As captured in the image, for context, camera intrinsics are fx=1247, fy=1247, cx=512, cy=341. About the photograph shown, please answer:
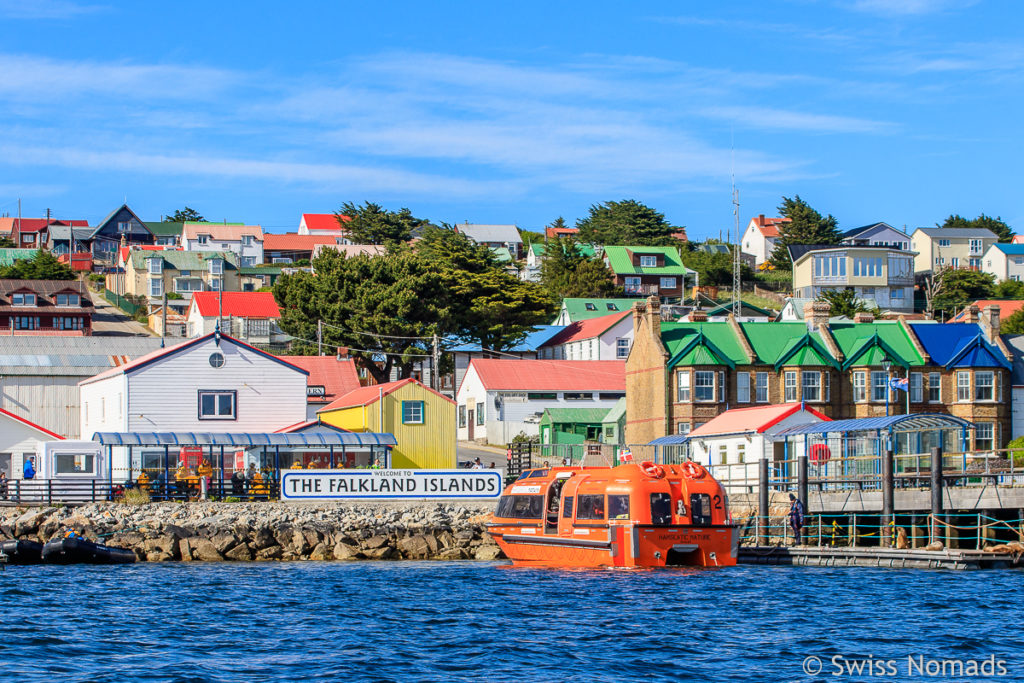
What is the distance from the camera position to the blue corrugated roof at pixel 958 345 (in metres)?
64.6

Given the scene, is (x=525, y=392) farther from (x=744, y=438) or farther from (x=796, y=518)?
(x=796, y=518)

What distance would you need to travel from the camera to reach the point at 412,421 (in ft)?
184

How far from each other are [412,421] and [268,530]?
12.9 meters

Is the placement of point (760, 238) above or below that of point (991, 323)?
above

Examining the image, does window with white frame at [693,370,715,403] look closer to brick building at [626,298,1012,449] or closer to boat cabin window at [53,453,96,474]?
brick building at [626,298,1012,449]

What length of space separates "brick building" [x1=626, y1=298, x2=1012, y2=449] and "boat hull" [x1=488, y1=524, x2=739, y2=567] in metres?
25.6

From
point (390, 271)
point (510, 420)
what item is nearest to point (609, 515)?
point (510, 420)

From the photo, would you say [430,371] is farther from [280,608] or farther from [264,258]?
[264,258]

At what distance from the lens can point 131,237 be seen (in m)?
168

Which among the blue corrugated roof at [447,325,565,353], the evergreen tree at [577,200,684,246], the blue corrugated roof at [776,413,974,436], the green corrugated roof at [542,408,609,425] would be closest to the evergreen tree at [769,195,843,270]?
the evergreen tree at [577,200,684,246]

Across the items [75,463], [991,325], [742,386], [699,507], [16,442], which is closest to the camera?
[699,507]

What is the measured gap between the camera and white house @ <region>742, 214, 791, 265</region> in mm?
155875

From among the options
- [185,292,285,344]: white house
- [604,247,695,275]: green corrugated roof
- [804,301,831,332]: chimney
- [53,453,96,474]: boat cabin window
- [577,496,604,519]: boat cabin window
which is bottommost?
[577,496,604,519]: boat cabin window

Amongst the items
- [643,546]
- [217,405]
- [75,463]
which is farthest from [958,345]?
[75,463]
